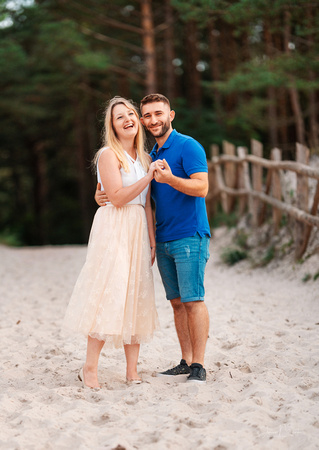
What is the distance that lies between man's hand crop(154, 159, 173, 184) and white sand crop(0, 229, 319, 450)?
1351mm

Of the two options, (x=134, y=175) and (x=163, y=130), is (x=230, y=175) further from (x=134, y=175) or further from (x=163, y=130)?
(x=134, y=175)

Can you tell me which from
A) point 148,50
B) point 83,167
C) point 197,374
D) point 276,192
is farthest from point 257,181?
point 83,167

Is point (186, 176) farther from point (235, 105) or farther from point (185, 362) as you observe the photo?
point (235, 105)

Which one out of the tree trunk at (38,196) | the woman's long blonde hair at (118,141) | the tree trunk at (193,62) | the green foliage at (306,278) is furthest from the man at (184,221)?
the tree trunk at (38,196)

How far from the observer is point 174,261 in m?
3.61

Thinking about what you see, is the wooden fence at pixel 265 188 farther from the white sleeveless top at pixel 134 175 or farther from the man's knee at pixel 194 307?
the white sleeveless top at pixel 134 175

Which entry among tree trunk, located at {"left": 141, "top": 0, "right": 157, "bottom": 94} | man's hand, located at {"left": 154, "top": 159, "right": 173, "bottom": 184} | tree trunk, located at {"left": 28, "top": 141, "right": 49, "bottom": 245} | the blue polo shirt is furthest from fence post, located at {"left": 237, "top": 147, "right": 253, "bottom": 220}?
tree trunk, located at {"left": 28, "top": 141, "right": 49, "bottom": 245}

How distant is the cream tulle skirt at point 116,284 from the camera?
3371 millimetres

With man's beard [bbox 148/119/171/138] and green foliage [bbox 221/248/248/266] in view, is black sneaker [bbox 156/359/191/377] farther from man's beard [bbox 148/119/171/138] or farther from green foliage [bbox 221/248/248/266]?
green foliage [bbox 221/248/248/266]

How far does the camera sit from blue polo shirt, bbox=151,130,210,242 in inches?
135

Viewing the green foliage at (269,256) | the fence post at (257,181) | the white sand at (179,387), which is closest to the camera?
the white sand at (179,387)

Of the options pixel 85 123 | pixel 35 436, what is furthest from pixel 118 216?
pixel 85 123

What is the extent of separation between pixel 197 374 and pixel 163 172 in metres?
1.38

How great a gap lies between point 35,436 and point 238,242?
20.9 feet
